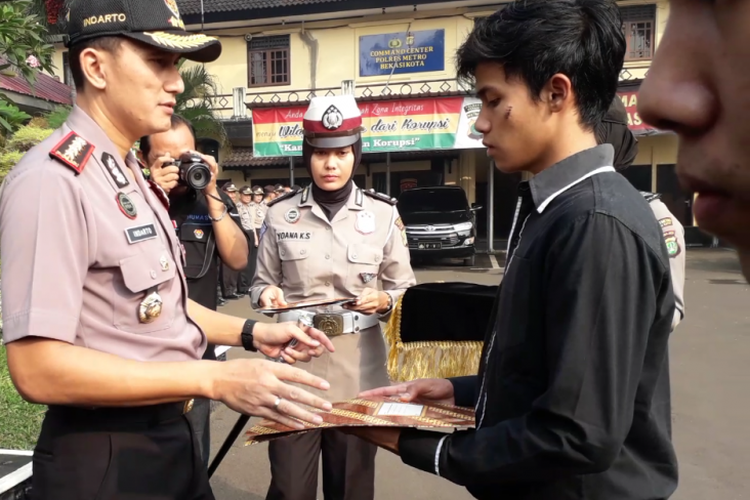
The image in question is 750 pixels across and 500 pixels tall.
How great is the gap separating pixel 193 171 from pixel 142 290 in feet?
4.45

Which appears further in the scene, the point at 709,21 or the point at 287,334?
the point at 287,334

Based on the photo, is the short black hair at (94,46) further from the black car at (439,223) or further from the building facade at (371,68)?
the building facade at (371,68)

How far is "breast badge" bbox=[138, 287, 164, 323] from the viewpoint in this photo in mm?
1339

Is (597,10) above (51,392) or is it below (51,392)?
above

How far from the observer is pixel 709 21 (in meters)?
0.45

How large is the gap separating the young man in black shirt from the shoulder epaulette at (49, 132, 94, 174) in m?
0.89

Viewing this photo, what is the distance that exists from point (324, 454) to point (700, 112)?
90.4 inches

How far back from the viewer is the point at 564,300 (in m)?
1.02

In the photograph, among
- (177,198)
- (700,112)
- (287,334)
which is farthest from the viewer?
(177,198)

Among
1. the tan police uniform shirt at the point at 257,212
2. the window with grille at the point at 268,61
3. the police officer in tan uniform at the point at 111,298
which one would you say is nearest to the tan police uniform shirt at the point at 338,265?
the police officer in tan uniform at the point at 111,298

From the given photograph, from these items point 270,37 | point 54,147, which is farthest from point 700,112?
point 270,37

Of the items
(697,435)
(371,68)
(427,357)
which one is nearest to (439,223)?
(371,68)

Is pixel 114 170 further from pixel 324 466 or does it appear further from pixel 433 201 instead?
→ pixel 433 201

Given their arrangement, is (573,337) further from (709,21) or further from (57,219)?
(57,219)
